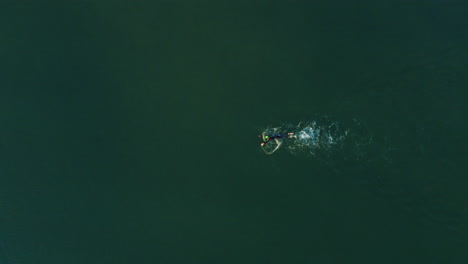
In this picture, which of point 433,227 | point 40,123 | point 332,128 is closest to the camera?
point 433,227

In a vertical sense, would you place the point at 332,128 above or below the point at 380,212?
above

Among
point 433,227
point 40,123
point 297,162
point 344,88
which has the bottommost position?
point 433,227

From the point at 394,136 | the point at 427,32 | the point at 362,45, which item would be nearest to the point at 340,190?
the point at 394,136

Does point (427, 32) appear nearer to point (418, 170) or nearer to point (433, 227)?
point (418, 170)

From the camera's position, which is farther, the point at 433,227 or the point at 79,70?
the point at 79,70

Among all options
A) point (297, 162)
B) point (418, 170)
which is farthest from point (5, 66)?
point (418, 170)

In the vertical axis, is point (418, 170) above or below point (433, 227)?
above

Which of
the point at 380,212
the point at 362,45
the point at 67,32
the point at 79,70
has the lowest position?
the point at 380,212

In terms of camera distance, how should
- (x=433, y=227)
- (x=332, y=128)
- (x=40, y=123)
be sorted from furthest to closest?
(x=40, y=123)
(x=332, y=128)
(x=433, y=227)

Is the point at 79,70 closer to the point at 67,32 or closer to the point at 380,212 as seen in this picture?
the point at 67,32
